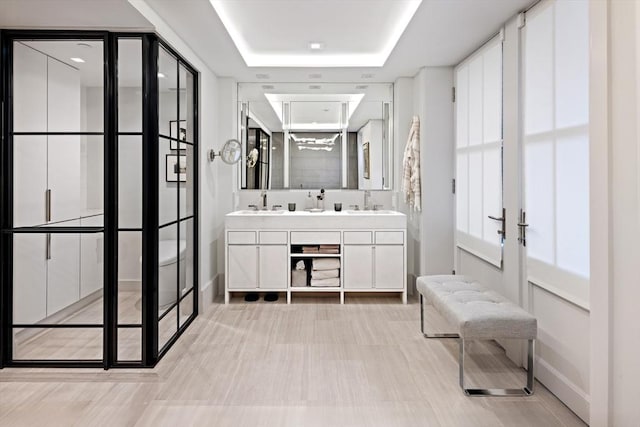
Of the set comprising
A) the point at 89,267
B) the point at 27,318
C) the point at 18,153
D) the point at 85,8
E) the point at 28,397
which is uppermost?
the point at 85,8

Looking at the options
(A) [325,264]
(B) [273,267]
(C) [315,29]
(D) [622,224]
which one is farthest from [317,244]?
(D) [622,224]

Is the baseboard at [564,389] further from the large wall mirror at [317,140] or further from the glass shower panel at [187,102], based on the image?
the glass shower panel at [187,102]

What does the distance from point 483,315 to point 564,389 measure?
1.91 feet

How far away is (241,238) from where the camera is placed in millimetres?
4312

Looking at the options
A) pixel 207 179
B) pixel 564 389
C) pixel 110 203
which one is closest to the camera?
pixel 564 389

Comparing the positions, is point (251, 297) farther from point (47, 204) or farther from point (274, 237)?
point (47, 204)

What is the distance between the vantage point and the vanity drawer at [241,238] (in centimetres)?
431

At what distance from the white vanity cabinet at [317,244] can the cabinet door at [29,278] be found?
1.71m

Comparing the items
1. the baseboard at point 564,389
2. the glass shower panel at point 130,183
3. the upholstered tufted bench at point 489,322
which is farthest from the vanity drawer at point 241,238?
the baseboard at point 564,389

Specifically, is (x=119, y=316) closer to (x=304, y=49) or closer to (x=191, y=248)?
(x=191, y=248)

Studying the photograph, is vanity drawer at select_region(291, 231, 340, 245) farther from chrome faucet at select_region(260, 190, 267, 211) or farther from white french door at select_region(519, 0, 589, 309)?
white french door at select_region(519, 0, 589, 309)

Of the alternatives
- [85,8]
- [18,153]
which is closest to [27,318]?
[18,153]

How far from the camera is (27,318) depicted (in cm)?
287

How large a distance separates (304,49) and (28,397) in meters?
3.52
